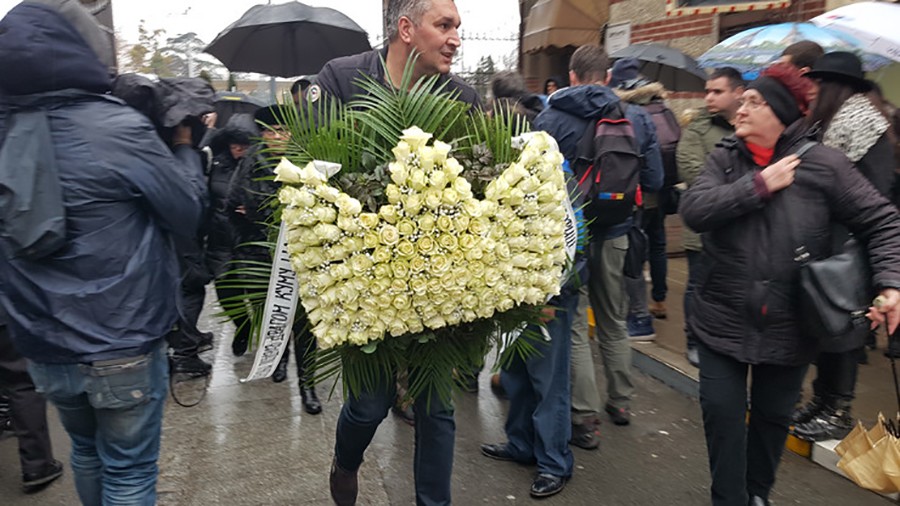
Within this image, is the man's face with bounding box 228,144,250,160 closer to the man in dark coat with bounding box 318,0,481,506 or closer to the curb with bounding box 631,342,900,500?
the man in dark coat with bounding box 318,0,481,506

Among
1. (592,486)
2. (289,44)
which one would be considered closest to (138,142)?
(592,486)

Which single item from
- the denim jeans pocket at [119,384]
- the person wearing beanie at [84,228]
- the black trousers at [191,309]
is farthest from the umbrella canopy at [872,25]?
the black trousers at [191,309]

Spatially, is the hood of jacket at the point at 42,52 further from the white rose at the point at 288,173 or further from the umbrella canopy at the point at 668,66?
the umbrella canopy at the point at 668,66

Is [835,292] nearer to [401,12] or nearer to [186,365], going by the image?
[401,12]

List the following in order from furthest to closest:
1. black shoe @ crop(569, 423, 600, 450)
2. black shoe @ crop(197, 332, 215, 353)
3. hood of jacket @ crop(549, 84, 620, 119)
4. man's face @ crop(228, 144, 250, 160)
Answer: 1. black shoe @ crop(197, 332, 215, 353)
2. man's face @ crop(228, 144, 250, 160)
3. black shoe @ crop(569, 423, 600, 450)
4. hood of jacket @ crop(549, 84, 620, 119)

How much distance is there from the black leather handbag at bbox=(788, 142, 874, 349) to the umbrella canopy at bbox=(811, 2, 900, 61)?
2005 mm

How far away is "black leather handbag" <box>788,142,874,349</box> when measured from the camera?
2.48 m

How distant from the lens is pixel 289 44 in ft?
23.1

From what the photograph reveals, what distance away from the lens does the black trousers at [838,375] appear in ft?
12.3

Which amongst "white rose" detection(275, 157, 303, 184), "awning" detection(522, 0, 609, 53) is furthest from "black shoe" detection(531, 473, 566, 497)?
"awning" detection(522, 0, 609, 53)

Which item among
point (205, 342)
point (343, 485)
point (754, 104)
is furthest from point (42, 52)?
point (205, 342)

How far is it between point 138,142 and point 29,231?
0.43 meters

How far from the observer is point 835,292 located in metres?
2.47

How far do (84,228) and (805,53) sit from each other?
3869 millimetres
